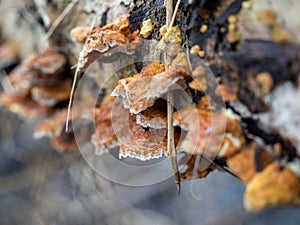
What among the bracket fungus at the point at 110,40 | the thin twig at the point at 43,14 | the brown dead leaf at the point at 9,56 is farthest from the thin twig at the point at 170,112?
the brown dead leaf at the point at 9,56

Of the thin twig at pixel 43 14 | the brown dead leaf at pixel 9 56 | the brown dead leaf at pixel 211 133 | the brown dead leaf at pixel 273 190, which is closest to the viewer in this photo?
the brown dead leaf at pixel 273 190

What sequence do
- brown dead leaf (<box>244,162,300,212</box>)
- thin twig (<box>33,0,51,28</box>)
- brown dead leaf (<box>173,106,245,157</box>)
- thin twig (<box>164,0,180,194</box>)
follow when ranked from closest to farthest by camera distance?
brown dead leaf (<box>244,162,300,212</box>) < brown dead leaf (<box>173,106,245,157</box>) < thin twig (<box>164,0,180,194</box>) < thin twig (<box>33,0,51,28</box>)

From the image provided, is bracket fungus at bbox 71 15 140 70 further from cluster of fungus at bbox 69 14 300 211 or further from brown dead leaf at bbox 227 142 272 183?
brown dead leaf at bbox 227 142 272 183

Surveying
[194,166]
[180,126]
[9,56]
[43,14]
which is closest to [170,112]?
[180,126]

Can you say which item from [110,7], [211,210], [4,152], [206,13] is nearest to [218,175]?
[211,210]

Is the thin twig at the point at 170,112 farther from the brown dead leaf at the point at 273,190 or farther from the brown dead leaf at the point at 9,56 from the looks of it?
the brown dead leaf at the point at 9,56

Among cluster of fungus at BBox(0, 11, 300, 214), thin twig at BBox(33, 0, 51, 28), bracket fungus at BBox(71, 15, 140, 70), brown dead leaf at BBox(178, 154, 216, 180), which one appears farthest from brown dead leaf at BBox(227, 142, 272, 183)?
thin twig at BBox(33, 0, 51, 28)

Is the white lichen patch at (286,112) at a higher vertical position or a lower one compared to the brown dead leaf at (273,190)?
higher

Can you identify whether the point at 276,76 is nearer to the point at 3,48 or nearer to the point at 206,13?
the point at 206,13

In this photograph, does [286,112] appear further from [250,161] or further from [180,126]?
[180,126]
